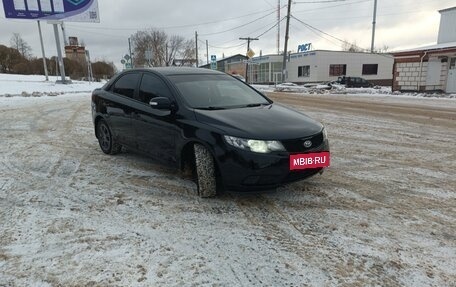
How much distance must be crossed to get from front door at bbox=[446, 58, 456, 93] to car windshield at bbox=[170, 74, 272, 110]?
24853mm

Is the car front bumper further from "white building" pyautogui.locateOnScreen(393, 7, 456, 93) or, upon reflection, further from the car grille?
"white building" pyautogui.locateOnScreen(393, 7, 456, 93)

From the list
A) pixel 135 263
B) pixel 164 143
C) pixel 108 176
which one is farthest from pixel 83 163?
pixel 135 263

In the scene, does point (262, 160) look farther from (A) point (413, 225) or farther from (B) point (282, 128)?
(A) point (413, 225)

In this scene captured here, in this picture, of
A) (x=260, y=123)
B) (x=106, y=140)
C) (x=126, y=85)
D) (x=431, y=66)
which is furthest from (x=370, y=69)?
(x=260, y=123)

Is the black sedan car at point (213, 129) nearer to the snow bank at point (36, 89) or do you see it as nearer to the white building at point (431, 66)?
the snow bank at point (36, 89)

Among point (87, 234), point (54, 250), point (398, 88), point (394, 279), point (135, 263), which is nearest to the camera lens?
point (394, 279)

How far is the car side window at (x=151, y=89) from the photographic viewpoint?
483 centimetres

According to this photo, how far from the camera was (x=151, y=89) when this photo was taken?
16.6ft

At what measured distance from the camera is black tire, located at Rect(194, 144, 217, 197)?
157 inches

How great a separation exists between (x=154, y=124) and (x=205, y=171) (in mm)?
1205

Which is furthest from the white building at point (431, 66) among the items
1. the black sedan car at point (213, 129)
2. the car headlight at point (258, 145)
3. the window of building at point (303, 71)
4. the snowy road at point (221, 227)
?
the car headlight at point (258, 145)

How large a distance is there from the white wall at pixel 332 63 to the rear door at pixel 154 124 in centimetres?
4529

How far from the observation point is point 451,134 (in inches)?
323

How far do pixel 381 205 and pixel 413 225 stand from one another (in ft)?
1.68
